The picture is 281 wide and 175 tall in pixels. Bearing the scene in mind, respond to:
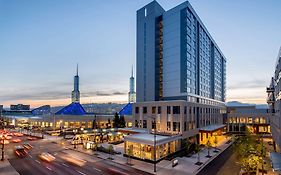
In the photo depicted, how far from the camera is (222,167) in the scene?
41.2 meters

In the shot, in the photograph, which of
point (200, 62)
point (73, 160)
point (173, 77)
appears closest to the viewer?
point (73, 160)

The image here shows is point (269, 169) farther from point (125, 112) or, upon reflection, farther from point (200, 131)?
point (125, 112)

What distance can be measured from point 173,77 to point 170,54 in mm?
8164

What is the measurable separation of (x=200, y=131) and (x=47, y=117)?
9420cm

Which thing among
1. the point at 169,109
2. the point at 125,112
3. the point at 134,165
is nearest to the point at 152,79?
the point at 169,109

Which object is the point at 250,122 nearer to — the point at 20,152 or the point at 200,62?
the point at 200,62

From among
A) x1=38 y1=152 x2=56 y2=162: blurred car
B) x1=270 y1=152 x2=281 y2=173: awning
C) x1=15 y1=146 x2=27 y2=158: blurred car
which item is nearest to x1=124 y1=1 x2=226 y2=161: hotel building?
x1=270 y1=152 x2=281 y2=173: awning

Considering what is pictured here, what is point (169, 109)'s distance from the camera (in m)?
59.6

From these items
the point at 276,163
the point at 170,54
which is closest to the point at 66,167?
the point at 276,163

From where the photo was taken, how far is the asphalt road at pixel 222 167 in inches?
1490

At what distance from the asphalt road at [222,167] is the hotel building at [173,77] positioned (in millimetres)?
10130

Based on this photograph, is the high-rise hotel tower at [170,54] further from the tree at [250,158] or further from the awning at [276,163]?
the awning at [276,163]

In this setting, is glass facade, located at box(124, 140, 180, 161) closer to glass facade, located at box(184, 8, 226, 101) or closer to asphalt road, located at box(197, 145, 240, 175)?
asphalt road, located at box(197, 145, 240, 175)

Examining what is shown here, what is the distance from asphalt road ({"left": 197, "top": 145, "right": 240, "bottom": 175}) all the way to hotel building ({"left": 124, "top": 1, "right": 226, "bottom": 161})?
33.2ft
